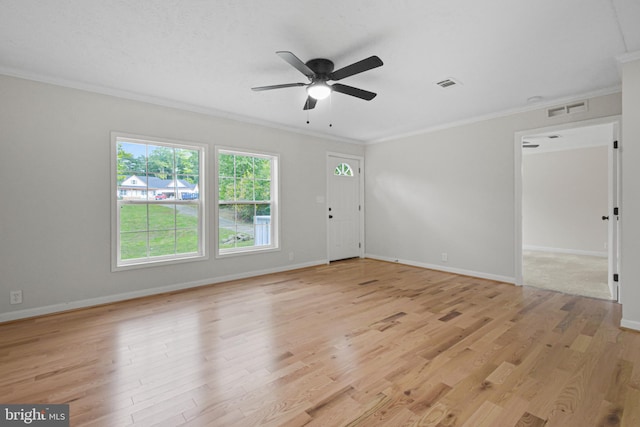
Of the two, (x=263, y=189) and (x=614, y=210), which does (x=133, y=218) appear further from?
(x=614, y=210)

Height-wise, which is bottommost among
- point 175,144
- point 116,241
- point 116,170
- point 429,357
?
point 429,357

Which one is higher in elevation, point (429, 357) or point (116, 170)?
point (116, 170)

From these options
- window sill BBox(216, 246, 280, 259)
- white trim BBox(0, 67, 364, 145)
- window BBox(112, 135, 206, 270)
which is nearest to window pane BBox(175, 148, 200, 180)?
window BBox(112, 135, 206, 270)

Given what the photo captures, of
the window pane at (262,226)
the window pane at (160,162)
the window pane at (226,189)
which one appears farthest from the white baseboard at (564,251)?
the window pane at (160,162)

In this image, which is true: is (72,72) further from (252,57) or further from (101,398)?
(101,398)

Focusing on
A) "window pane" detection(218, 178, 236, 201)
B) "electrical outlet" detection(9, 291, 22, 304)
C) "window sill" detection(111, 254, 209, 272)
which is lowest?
"electrical outlet" detection(9, 291, 22, 304)

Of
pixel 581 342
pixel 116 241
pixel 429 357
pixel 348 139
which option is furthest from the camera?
pixel 348 139

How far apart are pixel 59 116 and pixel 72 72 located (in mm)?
545

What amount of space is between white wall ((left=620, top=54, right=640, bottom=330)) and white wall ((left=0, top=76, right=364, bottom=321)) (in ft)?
16.4

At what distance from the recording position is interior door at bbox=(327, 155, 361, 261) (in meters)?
6.18

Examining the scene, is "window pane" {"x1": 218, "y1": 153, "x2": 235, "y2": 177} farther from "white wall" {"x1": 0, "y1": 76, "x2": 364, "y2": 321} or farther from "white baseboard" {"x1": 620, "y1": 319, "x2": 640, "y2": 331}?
"white baseboard" {"x1": 620, "y1": 319, "x2": 640, "y2": 331}

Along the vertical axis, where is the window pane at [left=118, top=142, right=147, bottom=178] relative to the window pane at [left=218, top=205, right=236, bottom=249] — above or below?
above

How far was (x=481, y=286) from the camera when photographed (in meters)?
4.36

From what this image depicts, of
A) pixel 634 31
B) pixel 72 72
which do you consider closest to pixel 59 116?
pixel 72 72
